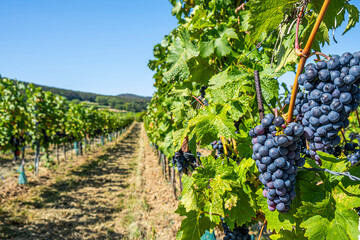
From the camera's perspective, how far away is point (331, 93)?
87cm

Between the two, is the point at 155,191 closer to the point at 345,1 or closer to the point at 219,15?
the point at 219,15

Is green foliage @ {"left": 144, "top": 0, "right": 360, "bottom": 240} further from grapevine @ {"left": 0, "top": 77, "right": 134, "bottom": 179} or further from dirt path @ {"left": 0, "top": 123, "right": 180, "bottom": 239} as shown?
grapevine @ {"left": 0, "top": 77, "right": 134, "bottom": 179}

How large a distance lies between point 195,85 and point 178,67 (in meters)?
0.71

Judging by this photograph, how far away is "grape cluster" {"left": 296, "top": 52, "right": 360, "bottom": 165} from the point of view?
825 mm

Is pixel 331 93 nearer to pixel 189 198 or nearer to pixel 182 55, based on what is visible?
pixel 189 198

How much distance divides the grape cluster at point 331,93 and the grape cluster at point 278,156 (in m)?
0.10

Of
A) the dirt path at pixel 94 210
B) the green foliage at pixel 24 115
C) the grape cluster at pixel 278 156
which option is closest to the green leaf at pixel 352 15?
the grape cluster at pixel 278 156

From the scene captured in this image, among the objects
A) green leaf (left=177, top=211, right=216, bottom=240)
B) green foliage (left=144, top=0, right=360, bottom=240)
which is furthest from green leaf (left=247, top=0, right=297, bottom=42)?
green leaf (left=177, top=211, right=216, bottom=240)

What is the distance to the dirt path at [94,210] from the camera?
5.51m

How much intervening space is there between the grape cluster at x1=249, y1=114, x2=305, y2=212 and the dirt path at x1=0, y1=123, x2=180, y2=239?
188 inches

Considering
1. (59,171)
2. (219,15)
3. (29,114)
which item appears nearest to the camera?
(219,15)

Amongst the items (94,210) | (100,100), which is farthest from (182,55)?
(100,100)

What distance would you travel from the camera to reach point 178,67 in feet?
6.61

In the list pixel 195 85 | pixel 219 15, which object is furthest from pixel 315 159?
pixel 219 15
